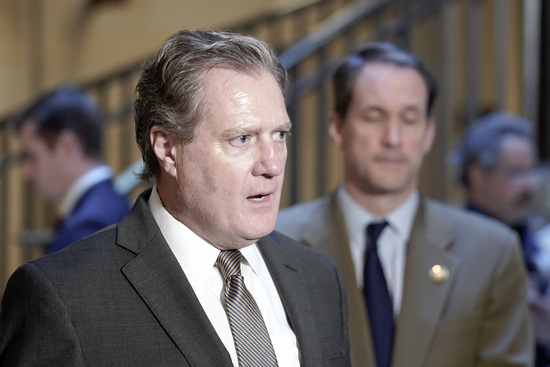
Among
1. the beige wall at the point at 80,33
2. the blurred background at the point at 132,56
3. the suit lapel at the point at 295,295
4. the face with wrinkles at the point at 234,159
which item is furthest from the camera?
the beige wall at the point at 80,33

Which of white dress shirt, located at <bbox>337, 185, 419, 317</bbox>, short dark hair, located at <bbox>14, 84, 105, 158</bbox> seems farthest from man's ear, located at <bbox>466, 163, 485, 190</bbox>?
short dark hair, located at <bbox>14, 84, 105, 158</bbox>

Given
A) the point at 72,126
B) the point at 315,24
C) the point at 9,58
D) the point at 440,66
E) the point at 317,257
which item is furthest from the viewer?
the point at 315,24

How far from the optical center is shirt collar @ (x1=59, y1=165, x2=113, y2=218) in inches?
139

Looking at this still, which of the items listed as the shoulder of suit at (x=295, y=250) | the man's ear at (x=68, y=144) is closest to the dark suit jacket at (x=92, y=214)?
the man's ear at (x=68, y=144)

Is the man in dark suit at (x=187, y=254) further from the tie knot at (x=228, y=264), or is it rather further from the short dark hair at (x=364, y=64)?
the short dark hair at (x=364, y=64)

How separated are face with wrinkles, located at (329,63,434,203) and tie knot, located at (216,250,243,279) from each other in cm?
90

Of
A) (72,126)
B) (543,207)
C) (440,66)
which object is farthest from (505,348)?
(543,207)

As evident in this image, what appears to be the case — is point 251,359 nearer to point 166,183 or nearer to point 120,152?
point 166,183

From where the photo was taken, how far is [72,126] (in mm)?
3629

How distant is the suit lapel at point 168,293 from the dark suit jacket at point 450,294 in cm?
86

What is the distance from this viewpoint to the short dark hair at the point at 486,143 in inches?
145

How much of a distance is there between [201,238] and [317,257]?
403 millimetres

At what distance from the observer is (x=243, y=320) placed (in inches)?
63.9

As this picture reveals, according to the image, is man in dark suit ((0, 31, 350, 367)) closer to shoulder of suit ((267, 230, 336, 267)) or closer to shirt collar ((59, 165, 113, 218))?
shoulder of suit ((267, 230, 336, 267))
